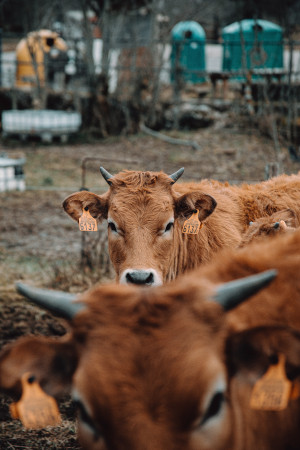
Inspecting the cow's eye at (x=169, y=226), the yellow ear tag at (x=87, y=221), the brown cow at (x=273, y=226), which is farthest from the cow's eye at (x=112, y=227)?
the brown cow at (x=273, y=226)

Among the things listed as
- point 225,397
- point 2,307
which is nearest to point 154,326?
point 225,397

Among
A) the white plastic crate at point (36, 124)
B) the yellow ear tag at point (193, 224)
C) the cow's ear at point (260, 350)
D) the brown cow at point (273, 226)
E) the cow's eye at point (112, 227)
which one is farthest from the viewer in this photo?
the white plastic crate at point (36, 124)

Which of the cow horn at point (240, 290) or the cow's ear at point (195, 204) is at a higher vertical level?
the cow horn at point (240, 290)

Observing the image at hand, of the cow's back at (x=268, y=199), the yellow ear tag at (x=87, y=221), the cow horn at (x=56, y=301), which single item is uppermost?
the cow horn at (x=56, y=301)

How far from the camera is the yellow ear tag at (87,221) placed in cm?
564

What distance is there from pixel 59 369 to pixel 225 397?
0.80 m

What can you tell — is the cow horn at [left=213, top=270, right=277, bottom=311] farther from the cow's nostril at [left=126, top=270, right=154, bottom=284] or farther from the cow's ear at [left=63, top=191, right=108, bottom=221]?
the cow's ear at [left=63, top=191, right=108, bottom=221]

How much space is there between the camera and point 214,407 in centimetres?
236

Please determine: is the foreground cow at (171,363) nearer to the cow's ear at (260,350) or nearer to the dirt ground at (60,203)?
the cow's ear at (260,350)

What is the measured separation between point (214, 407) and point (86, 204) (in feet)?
11.6

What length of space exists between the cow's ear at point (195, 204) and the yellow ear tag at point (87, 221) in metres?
0.88

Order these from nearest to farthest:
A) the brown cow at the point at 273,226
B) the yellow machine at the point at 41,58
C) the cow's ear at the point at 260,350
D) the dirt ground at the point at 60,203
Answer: the cow's ear at the point at 260,350
the brown cow at the point at 273,226
the dirt ground at the point at 60,203
the yellow machine at the point at 41,58

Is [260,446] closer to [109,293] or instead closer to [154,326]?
[154,326]

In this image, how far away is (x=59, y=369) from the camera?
8.51 feet
